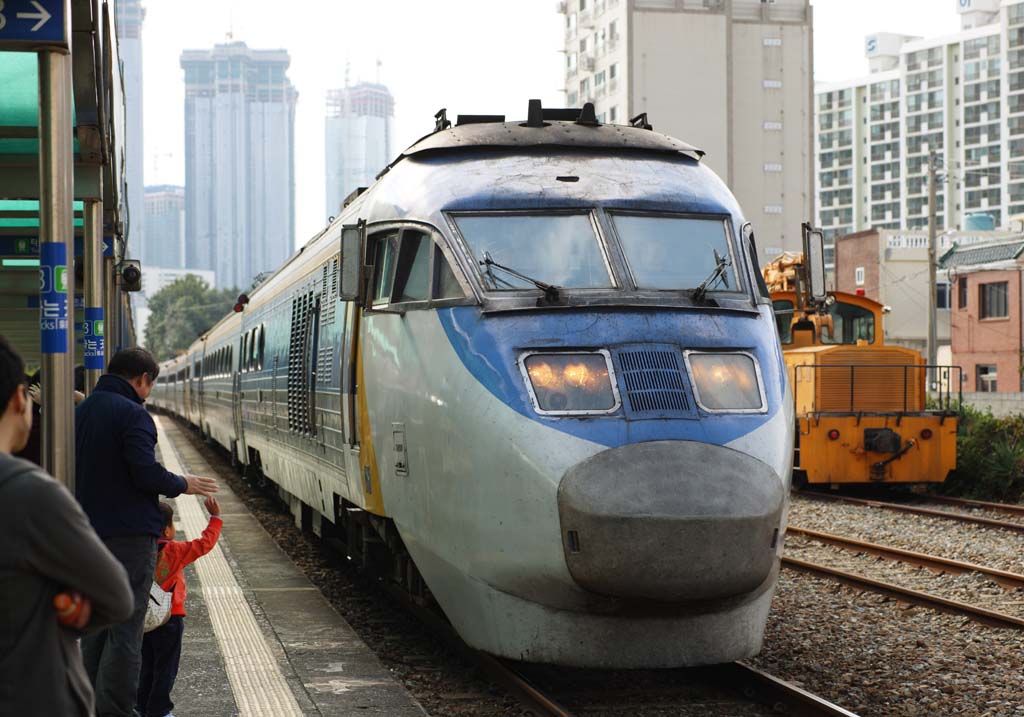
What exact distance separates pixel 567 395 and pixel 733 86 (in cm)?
6701

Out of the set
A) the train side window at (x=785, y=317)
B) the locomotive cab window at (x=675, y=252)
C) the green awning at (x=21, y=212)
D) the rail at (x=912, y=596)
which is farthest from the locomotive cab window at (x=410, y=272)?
the train side window at (x=785, y=317)

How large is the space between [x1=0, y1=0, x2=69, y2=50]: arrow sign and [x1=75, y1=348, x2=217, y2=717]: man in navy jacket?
5.14 feet

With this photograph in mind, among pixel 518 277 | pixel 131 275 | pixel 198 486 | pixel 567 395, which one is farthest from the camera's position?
pixel 131 275

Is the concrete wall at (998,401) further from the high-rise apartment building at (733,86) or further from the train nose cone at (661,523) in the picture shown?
the high-rise apartment building at (733,86)

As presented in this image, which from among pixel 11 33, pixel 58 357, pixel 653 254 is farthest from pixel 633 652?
pixel 11 33

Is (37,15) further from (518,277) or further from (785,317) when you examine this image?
(785,317)

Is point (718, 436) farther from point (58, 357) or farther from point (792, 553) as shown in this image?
point (792, 553)

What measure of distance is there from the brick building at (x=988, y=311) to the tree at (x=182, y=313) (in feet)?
294

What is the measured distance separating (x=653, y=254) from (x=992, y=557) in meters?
7.37

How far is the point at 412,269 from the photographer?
7.89 m

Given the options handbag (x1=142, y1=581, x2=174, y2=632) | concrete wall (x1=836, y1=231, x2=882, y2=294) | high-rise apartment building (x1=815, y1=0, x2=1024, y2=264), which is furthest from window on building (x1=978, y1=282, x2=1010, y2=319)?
high-rise apartment building (x1=815, y1=0, x2=1024, y2=264)

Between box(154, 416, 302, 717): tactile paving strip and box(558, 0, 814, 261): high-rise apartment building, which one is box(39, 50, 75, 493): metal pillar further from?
box(558, 0, 814, 261): high-rise apartment building

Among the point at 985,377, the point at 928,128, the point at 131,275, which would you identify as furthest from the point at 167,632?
the point at 928,128

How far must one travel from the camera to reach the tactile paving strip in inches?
272
